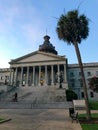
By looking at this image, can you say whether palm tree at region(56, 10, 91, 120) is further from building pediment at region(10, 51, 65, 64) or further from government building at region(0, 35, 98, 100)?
building pediment at region(10, 51, 65, 64)

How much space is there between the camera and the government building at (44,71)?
2692 inches

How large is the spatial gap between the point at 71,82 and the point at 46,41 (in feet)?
88.7

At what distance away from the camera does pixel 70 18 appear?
20.2 m

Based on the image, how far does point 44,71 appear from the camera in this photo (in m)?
74.4

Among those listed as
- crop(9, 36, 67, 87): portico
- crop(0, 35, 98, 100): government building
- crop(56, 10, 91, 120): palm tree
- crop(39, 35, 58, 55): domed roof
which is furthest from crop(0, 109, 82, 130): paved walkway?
crop(39, 35, 58, 55): domed roof

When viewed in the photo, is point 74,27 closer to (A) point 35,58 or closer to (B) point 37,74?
(A) point 35,58

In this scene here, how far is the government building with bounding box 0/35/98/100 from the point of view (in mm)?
68375

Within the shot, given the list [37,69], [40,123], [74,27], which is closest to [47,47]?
[37,69]

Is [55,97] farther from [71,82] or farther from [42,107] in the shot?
[71,82]

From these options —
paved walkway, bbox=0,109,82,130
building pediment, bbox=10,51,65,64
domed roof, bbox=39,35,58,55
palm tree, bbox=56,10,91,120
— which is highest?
domed roof, bbox=39,35,58,55

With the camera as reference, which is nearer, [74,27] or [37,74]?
[74,27]

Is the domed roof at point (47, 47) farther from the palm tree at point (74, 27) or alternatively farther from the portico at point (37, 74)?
the palm tree at point (74, 27)

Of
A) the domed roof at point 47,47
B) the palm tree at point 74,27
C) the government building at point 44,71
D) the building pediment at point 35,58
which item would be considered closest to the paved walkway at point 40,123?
the palm tree at point 74,27

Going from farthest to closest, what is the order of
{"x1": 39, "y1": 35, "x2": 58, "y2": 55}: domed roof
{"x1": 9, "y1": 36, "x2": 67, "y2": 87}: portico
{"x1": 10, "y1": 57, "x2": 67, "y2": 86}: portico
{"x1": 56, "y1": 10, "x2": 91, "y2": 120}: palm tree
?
{"x1": 39, "y1": 35, "x2": 58, "y2": 55}: domed roof → {"x1": 9, "y1": 36, "x2": 67, "y2": 87}: portico → {"x1": 10, "y1": 57, "x2": 67, "y2": 86}: portico → {"x1": 56, "y1": 10, "x2": 91, "y2": 120}: palm tree
